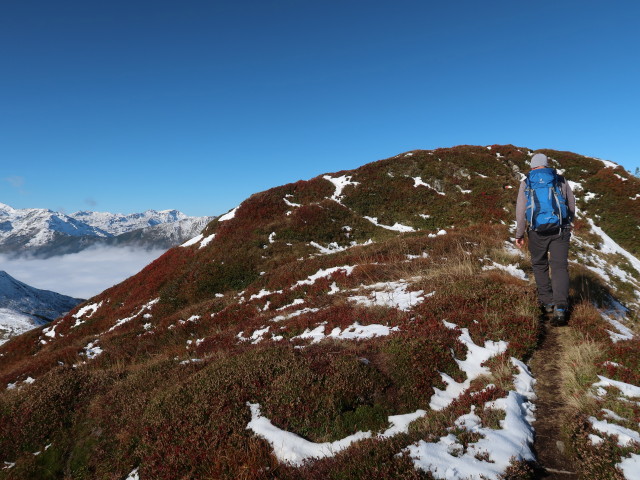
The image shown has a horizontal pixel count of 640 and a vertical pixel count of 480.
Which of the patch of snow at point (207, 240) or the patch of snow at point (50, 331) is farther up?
the patch of snow at point (207, 240)

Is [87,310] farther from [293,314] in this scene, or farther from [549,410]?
[549,410]

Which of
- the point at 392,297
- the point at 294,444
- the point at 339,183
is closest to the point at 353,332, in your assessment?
the point at 392,297

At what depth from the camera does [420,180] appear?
4112 centimetres

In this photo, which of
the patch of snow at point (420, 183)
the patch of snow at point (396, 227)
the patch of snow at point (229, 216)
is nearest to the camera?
the patch of snow at point (396, 227)

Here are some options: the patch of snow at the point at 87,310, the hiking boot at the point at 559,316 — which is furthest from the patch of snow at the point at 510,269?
the patch of snow at the point at 87,310

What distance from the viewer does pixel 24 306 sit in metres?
166

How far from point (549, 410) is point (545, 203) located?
4.63 metres

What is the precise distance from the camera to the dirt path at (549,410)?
408 centimetres

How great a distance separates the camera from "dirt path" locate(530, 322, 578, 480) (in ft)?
13.4

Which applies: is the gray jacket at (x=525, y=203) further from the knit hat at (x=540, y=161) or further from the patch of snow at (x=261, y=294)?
the patch of snow at (x=261, y=294)

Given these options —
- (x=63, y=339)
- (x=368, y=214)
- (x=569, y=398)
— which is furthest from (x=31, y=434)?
(x=368, y=214)

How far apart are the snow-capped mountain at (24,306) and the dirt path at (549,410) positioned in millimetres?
155758

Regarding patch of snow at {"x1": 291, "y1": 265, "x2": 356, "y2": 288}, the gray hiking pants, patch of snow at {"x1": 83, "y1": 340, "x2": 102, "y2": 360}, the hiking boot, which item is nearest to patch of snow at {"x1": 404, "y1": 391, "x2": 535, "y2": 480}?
the hiking boot

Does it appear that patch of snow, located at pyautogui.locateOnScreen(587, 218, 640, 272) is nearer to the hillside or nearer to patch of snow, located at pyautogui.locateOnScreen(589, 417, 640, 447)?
the hillside
